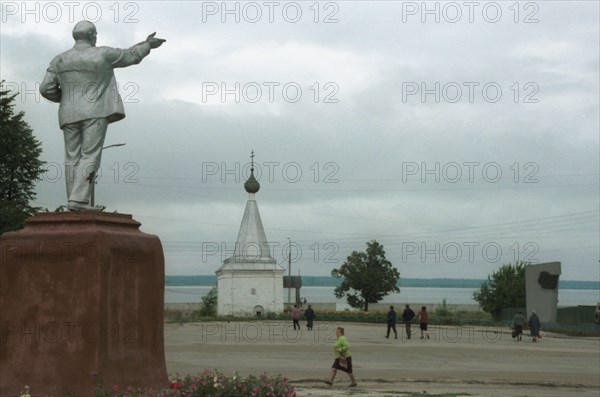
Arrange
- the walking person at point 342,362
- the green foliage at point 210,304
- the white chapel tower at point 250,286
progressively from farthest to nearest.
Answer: the green foliage at point 210,304 → the white chapel tower at point 250,286 → the walking person at point 342,362

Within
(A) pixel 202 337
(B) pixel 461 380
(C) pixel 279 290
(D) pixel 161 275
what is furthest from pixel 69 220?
(C) pixel 279 290

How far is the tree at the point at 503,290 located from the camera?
64.6m

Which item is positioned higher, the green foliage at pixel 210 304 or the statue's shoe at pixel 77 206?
the statue's shoe at pixel 77 206

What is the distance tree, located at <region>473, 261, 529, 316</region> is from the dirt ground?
29.5 metres

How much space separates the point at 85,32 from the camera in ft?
36.8

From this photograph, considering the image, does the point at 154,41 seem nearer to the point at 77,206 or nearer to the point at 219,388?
the point at 77,206

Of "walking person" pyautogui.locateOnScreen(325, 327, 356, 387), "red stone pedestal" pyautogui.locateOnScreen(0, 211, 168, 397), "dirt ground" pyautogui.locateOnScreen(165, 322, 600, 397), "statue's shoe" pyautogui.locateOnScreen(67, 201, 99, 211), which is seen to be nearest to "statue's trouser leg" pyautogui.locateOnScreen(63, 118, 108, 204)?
"statue's shoe" pyautogui.locateOnScreen(67, 201, 99, 211)

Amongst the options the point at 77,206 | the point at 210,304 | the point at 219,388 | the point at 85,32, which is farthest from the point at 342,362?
the point at 210,304

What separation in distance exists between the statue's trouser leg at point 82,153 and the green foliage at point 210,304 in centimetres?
4750

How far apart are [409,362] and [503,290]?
149 feet

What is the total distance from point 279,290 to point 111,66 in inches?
1784

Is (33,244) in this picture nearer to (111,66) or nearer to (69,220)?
(69,220)

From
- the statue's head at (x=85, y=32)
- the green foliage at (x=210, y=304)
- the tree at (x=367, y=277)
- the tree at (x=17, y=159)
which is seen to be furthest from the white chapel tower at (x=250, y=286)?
the statue's head at (x=85, y=32)

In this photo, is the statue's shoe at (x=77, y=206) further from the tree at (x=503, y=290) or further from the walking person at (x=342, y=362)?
the tree at (x=503, y=290)
